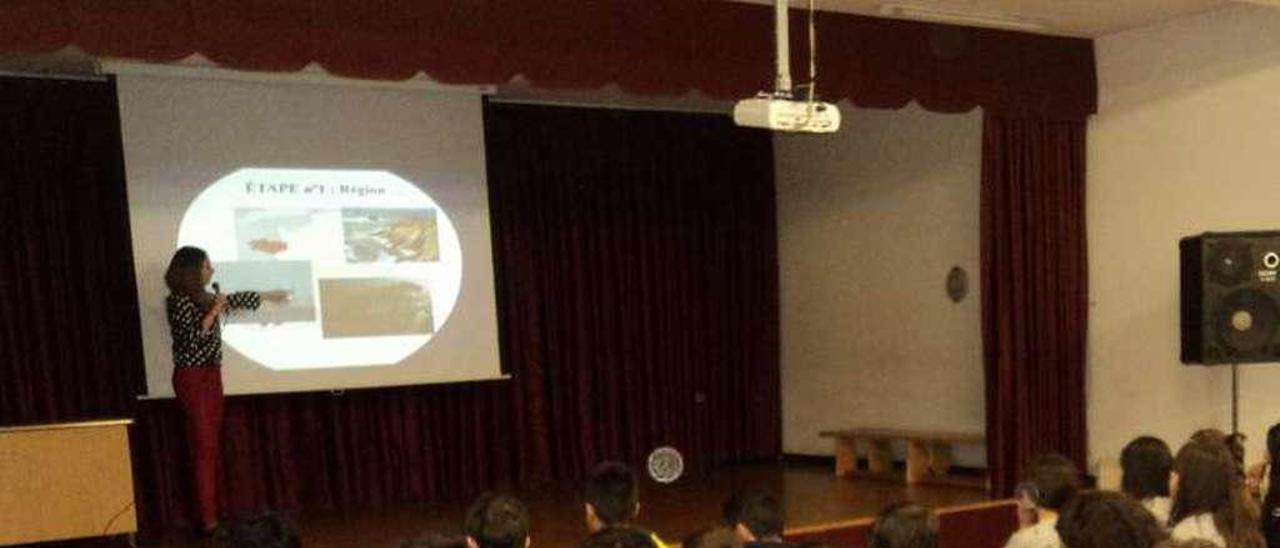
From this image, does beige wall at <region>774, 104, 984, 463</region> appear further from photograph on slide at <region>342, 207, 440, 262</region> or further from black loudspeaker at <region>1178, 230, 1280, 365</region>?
photograph on slide at <region>342, 207, 440, 262</region>

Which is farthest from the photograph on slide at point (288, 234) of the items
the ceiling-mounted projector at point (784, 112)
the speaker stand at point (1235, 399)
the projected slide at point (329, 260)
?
the speaker stand at point (1235, 399)

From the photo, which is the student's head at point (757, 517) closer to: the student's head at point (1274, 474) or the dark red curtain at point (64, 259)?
the student's head at point (1274, 474)

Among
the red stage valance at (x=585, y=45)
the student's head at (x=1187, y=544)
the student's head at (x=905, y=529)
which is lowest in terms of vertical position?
the student's head at (x=905, y=529)

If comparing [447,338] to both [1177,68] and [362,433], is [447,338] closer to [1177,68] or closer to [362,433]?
[362,433]

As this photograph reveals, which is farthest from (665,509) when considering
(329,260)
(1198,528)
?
(1198,528)

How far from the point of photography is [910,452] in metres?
6.62

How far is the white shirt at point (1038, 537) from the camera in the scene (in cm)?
294

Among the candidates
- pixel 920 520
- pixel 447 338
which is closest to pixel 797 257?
pixel 447 338

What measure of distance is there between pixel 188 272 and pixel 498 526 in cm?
295

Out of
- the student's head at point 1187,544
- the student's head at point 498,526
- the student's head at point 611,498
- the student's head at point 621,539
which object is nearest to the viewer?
the student's head at point 1187,544

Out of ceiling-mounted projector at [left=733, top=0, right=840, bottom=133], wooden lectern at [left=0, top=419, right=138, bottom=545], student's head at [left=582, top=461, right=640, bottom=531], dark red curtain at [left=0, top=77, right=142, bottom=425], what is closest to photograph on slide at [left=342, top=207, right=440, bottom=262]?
dark red curtain at [left=0, top=77, right=142, bottom=425]

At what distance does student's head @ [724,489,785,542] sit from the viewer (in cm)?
298

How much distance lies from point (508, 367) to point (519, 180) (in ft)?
3.58

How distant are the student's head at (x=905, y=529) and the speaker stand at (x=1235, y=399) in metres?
3.21
